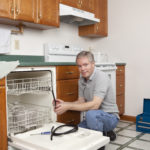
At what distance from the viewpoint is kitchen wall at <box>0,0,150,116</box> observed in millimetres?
3203

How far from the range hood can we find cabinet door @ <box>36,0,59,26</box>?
0.12 m

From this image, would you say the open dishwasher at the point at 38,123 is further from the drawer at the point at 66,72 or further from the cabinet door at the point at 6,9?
the cabinet door at the point at 6,9

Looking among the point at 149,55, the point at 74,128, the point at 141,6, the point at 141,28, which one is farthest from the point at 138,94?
the point at 74,128

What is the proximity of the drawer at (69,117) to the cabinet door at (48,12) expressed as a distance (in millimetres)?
1113

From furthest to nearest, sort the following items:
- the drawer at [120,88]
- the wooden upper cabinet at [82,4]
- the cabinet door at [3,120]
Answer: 1. the drawer at [120,88]
2. the wooden upper cabinet at [82,4]
3. the cabinet door at [3,120]

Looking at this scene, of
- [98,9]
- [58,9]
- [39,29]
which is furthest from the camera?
[98,9]

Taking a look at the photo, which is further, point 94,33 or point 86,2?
point 94,33

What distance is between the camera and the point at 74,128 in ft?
5.16

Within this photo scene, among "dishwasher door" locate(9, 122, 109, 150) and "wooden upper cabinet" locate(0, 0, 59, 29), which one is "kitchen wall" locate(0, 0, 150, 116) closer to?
"wooden upper cabinet" locate(0, 0, 59, 29)

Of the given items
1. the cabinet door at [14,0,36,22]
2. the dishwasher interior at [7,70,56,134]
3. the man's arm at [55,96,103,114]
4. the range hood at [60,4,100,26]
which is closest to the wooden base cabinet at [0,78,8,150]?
the dishwasher interior at [7,70,56,134]

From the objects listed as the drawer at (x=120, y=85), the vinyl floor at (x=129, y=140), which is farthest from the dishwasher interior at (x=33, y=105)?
the drawer at (x=120, y=85)

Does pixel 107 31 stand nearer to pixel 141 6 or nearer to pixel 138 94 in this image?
pixel 141 6

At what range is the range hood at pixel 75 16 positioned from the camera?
109 inches

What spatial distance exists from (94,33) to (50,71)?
157 centimetres
